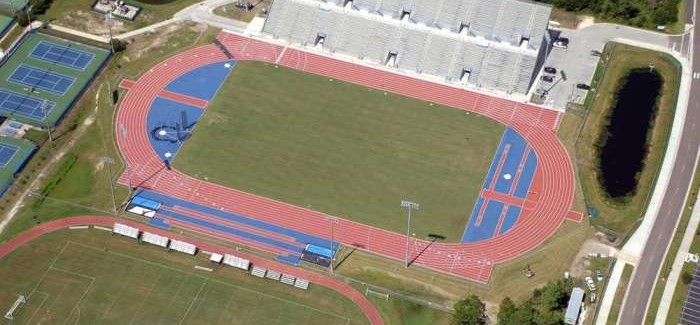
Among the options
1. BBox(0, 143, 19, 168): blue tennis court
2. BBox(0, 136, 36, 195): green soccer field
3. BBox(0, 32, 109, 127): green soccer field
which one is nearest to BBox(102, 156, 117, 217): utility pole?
BBox(0, 136, 36, 195): green soccer field

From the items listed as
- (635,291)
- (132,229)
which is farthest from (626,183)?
(132,229)

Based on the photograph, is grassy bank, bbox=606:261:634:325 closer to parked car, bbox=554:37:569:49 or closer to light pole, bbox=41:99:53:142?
parked car, bbox=554:37:569:49

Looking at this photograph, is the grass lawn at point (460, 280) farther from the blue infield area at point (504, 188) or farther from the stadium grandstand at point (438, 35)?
the stadium grandstand at point (438, 35)

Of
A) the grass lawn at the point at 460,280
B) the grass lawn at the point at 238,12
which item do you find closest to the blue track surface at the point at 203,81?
the grass lawn at the point at 238,12

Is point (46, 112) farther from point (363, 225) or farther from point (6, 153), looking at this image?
point (363, 225)

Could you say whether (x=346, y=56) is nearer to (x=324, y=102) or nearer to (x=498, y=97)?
(x=324, y=102)

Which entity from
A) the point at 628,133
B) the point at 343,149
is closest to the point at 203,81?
the point at 343,149
